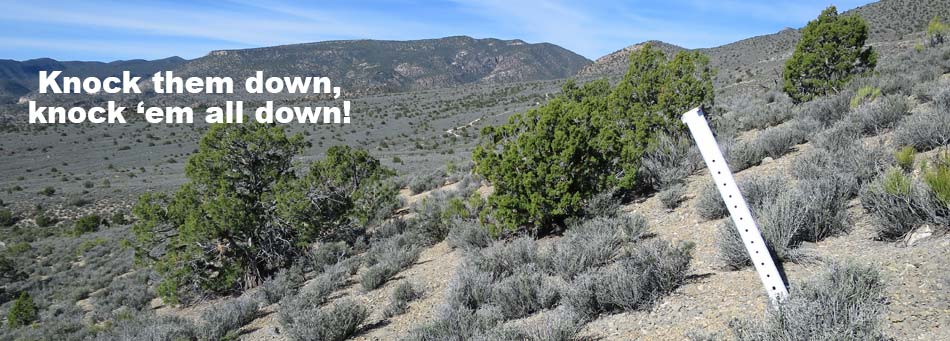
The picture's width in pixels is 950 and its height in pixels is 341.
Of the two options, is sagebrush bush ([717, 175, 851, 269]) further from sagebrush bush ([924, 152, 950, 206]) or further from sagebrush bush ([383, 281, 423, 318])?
sagebrush bush ([383, 281, 423, 318])

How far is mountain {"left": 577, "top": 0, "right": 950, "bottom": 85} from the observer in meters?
40.5

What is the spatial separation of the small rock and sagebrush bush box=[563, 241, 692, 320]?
1710 millimetres

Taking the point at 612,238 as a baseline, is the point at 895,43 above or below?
above

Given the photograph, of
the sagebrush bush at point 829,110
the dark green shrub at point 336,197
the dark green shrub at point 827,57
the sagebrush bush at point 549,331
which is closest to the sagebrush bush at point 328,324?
the sagebrush bush at point 549,331

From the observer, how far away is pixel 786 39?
2208 inches

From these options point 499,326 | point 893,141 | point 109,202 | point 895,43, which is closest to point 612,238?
point 499,326

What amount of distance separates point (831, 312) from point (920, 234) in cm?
194

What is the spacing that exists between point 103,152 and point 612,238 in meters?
59.7

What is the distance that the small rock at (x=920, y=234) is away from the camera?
419cm

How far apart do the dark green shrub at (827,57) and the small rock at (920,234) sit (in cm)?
1075

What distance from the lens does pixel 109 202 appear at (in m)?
32.9

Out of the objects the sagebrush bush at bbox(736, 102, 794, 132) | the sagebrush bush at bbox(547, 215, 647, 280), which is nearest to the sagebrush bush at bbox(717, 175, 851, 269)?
the sagebrush bush at bbox(547, 215, 647, 280)

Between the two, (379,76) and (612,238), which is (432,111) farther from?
(379,76)

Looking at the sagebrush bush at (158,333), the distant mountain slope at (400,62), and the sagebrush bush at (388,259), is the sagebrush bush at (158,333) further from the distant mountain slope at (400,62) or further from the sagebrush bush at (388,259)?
the distant mountain slope at (400,62)
